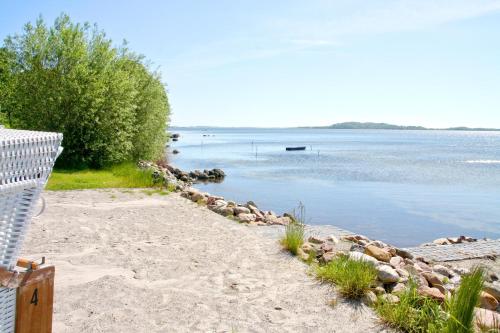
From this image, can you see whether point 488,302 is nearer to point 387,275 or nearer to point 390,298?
point 387,275

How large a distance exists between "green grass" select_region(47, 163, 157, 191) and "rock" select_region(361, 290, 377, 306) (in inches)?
433

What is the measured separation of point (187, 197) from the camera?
1420cm

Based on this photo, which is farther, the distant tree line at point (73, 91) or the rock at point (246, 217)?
the distant tree line at point (73, 91)

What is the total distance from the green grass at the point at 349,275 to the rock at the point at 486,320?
1369 mm

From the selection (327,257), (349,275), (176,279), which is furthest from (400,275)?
(176,279)

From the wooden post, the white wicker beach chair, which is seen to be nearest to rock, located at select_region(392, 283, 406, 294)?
the wooden post

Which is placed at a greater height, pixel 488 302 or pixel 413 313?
pixel 413 313

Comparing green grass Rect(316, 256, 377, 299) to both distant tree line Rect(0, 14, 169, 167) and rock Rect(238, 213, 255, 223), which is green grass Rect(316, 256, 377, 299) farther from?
distant tree line Rect(0, 14, 169, 167)

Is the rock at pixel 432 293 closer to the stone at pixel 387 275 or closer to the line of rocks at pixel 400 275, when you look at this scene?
the line of rocks at pixel 400 275

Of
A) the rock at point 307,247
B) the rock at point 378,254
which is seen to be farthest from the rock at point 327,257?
the rock at point 378,254

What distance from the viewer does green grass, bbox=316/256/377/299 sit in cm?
605

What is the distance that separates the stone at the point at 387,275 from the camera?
6.45m

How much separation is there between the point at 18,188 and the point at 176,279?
4924mm

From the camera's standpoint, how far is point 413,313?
211 inches
